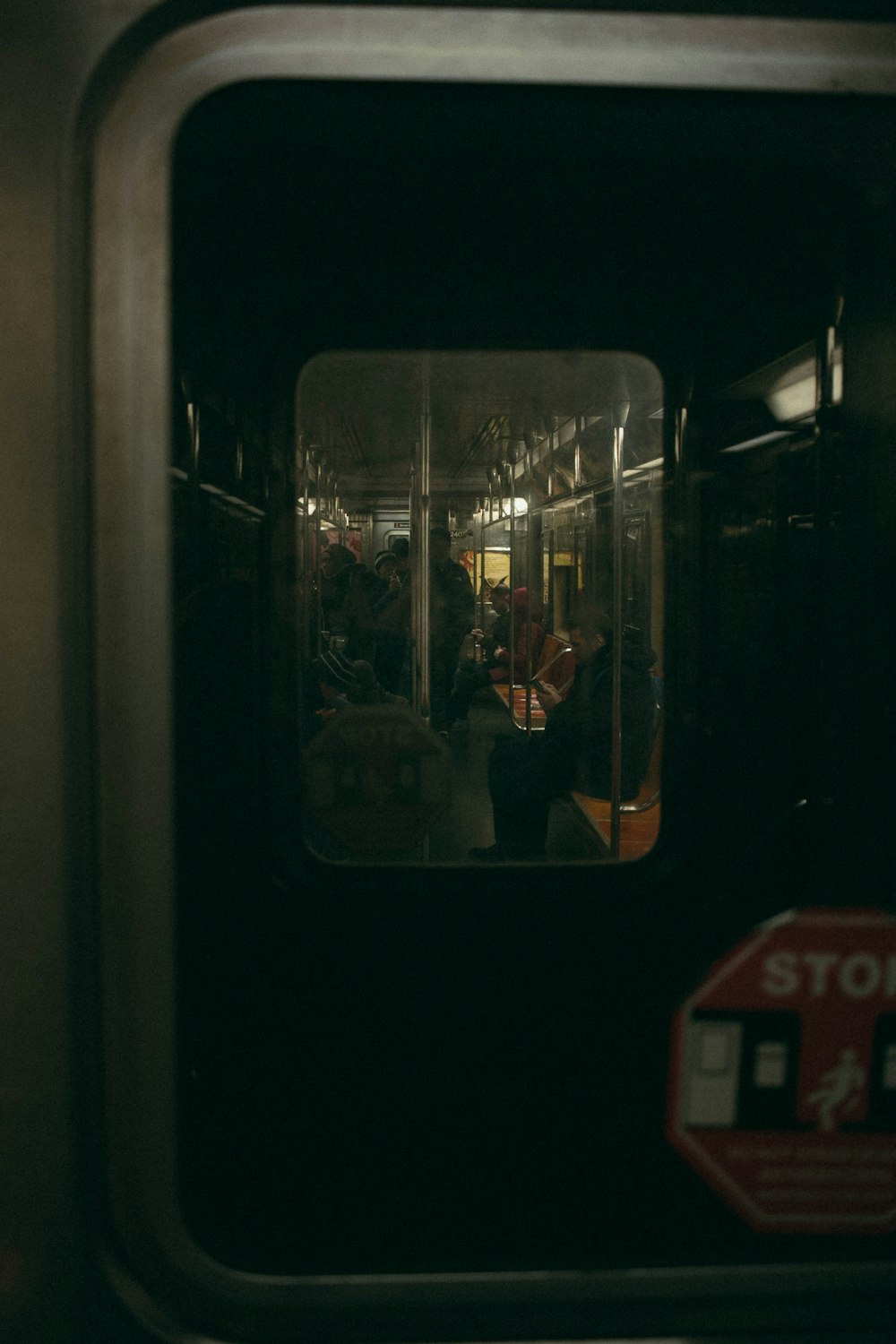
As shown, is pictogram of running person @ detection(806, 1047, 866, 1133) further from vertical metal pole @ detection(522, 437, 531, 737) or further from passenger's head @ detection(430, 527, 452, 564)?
passenger's head @ detection(430, 527, 452, 564)

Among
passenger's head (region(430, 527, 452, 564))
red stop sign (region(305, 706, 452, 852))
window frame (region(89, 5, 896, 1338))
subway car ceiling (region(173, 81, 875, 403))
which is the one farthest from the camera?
passenger's head (region(430, 527, 452, 564))

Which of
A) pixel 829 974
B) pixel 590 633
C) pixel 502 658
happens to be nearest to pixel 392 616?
pixel 502 658

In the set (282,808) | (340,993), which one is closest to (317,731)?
(282,808)

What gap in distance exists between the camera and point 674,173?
4.47 ft

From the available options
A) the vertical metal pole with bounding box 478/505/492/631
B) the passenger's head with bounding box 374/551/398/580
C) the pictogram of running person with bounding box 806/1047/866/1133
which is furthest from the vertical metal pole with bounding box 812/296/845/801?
the passenger's head with bounding box 374/551/398/580

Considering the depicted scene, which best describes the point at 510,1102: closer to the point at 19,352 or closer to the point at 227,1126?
the point at 227,1126

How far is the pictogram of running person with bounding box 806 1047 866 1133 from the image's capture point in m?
1.25

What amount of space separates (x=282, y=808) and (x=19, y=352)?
0.66 meters

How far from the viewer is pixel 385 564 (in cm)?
151

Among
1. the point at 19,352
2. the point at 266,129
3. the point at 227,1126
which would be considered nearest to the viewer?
the point at 19,352

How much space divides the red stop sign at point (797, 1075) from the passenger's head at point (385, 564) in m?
0.64

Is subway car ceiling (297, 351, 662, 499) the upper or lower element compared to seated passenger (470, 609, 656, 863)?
upper

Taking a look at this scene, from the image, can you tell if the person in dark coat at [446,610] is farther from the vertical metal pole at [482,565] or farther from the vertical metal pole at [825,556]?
the vertical metal pole at [825,556]

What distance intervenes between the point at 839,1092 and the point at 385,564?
0.84 meters
